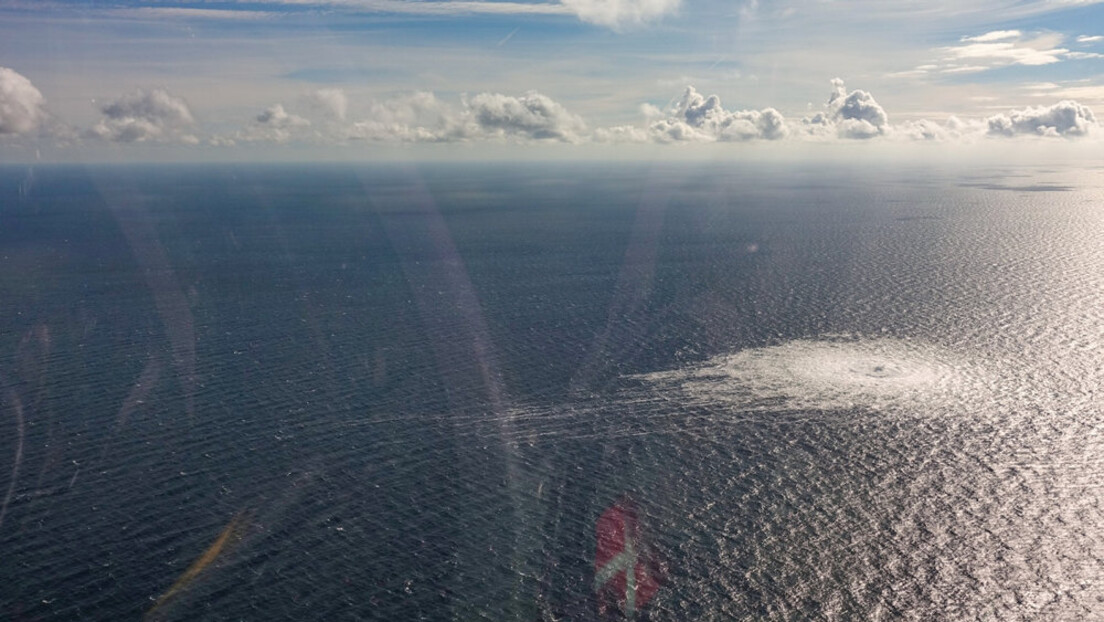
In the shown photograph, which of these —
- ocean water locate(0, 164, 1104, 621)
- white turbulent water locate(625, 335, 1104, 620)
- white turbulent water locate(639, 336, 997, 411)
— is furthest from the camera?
white turbulent water locate(639, 336, 997, 411)

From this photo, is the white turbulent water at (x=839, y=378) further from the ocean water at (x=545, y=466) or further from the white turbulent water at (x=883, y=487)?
the ocean water at (x=545, y=466)

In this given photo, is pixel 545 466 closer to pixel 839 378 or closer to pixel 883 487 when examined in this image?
pixel 883 487

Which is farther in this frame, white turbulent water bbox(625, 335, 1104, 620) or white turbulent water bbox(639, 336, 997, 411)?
white turbulent water bbox(639, 336, 997, 411)

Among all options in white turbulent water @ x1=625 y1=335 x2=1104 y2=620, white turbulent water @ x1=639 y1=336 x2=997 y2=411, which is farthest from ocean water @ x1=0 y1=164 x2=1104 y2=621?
white turbulent water @ x1=639 y1=336 x2=997 y2=411

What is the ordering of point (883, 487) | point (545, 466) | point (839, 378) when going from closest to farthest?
point (883, 487)
point (545, 466)
point (839, 378)

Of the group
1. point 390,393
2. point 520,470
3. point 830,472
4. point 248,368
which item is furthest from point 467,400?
point 830,472

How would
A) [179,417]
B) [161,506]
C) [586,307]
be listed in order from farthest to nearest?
[586,307] → [179,417] → [161,506]

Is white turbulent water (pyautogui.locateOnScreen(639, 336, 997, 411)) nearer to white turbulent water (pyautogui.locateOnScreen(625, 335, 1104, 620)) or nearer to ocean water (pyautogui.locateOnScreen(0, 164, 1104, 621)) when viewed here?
white turbulent water (pyautogui.locateOnScreen(625, 335, 1104, 620))

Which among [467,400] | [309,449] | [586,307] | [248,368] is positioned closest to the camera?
[309,449]

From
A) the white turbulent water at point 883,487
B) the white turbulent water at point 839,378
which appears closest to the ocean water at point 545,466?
the white turbulent water at point 883,487

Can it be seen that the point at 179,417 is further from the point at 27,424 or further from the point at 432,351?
the point at 432,351

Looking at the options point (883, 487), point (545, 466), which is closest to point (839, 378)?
point (883, 487)
